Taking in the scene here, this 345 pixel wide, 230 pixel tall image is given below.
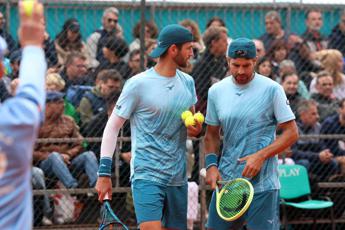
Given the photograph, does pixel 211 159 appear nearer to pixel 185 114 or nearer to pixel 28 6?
pixel 185 114

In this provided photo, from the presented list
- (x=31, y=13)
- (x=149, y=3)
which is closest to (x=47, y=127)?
(x=149, y=3)

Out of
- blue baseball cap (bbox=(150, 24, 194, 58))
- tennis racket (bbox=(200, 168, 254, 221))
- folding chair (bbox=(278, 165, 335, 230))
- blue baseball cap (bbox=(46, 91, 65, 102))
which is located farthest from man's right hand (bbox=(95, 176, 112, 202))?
folding chair (bbox=(278, 165, 335, 230))

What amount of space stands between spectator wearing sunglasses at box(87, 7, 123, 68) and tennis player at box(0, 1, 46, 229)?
270 inches

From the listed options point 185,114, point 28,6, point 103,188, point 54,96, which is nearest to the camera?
point 28,6

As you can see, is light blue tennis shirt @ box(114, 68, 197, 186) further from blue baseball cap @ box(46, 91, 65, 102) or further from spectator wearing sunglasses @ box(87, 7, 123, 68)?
spectator wearing sunglasses @ box(87, 7, 123, 68)

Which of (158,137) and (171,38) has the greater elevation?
(171,38)

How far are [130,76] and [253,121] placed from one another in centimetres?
345

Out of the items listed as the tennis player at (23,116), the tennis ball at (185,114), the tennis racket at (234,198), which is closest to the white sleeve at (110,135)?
the tennis ball at (185,114)

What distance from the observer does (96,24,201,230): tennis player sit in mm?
7316

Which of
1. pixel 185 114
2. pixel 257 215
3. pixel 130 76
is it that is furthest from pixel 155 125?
pixel 130 76

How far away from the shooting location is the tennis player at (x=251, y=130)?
24.0 ft

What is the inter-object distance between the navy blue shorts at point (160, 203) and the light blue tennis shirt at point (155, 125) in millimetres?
59

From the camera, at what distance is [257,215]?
7.33 m

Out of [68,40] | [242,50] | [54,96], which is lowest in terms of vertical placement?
[54,96]
